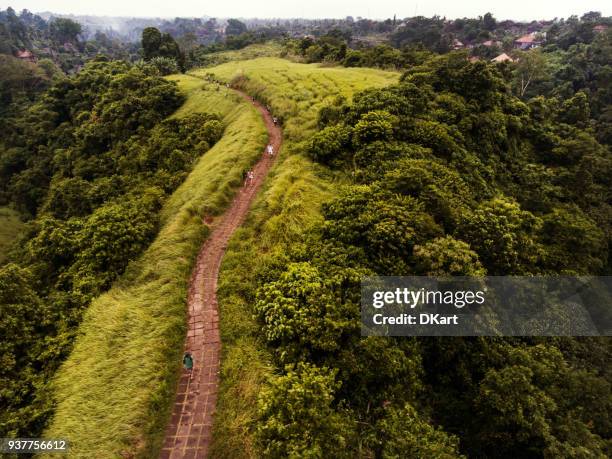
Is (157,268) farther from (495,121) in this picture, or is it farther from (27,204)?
(27,204)

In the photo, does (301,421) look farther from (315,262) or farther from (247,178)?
(247,178)

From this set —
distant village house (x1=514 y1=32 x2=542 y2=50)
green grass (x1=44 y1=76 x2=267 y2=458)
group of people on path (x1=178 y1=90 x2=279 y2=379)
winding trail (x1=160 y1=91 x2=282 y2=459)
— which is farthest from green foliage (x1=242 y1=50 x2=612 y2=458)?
distant village house (x1=514 y1=32 x2=542 y2=50)

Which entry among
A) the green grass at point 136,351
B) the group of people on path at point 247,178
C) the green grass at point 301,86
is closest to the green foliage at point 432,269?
the green grass at point 301,86

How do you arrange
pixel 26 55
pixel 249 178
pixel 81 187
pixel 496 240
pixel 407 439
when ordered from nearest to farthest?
pixel 407 439 → pixel 496 240 → pixel 249 178 → pixel 81 187 → pixel 26 55

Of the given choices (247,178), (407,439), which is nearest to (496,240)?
(407,439)

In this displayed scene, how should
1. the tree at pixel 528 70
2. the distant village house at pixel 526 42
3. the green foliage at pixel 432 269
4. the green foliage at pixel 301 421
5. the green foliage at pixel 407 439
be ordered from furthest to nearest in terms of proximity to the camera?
the distant village house at pixel 526 42
the tree at pixel 528 70
the green foliage at pixel 432 269
the green foliage at pixel 407 439
the green foliage at pixel 301 421

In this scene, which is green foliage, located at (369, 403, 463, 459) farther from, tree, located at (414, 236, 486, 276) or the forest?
tree, located at (414, 236, 486, 276)

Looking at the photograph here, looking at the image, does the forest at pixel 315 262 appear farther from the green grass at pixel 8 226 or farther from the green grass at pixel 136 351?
the green grass at pixel 8 226
